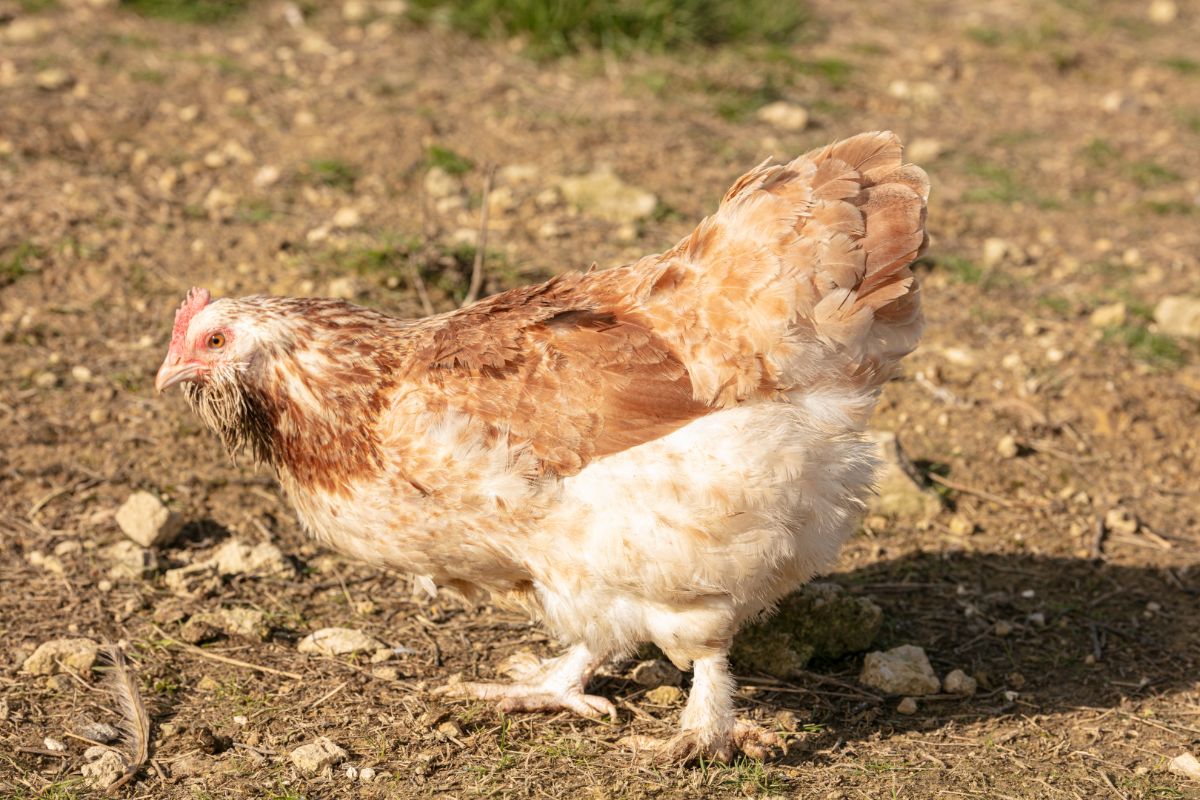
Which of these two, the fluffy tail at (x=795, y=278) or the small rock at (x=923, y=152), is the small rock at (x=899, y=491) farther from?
the small rock at (x=923, y=152)

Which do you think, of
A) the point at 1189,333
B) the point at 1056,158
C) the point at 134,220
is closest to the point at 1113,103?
the point at 1056,158

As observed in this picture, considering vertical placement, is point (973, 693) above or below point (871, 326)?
below

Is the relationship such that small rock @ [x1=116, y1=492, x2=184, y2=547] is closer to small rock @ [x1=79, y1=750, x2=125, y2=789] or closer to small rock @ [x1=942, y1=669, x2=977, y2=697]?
small rock @ [x1=79, y1=750, x2=125, y2=789]

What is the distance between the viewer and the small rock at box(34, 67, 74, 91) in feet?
25.0

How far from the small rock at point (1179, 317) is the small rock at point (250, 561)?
4745 mm

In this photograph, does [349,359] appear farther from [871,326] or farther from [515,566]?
[871,326]

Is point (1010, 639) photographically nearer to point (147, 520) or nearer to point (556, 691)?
point (556, 691)

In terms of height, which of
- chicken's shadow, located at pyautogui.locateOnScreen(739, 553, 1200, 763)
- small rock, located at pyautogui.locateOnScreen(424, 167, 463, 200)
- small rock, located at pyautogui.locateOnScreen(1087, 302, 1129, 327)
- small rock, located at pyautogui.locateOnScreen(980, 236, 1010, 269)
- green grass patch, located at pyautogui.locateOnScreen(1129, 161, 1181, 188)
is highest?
small rock, located at pyautogui.locateOnScreen(424, 167, 463, 200)

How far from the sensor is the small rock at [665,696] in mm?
4242

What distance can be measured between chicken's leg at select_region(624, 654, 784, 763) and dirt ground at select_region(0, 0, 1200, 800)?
82 millimetres

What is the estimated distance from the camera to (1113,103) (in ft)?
30.5

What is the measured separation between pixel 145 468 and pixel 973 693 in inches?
134

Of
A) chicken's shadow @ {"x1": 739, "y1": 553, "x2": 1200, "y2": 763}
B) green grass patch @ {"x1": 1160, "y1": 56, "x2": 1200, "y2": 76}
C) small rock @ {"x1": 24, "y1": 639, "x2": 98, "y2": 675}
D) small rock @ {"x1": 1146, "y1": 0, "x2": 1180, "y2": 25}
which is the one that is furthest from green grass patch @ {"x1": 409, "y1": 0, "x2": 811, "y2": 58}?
small rock @ {"x1": 24, "y1": 639, "x2": 98, "y2": 675}

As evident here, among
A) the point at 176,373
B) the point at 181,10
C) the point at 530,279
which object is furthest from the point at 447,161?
the point at 176,373
